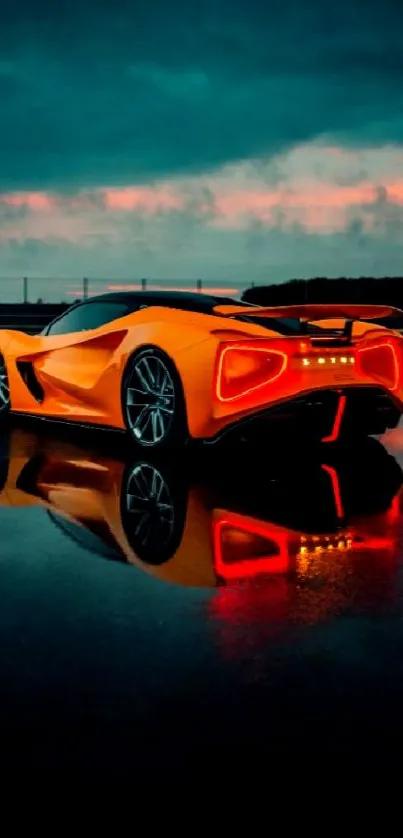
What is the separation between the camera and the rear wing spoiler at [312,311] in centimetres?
727

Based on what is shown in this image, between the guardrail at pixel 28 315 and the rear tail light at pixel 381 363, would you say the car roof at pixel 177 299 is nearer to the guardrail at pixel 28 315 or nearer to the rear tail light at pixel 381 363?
the rear tail light at pixel 381 363

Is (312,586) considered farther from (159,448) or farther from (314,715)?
Answer: (159,448)

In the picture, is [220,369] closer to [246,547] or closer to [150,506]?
[150,506]

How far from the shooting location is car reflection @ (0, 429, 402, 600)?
4.86 m

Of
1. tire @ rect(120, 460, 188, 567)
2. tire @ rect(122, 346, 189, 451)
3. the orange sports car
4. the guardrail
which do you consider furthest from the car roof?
the guardrail

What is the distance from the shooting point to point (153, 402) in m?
8.05

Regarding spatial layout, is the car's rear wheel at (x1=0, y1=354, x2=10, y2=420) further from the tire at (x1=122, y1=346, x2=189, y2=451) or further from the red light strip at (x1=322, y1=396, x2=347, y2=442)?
the red light strip at (x1=322, y1=396, x2=347, y2=442)

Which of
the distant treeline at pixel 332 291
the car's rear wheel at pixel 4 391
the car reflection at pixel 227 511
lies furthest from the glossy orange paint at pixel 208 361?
the distant treeline at pixel 332 291

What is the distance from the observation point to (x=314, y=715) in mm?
3025

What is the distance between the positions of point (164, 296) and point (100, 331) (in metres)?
0.61

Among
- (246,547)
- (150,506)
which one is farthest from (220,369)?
(246,547)

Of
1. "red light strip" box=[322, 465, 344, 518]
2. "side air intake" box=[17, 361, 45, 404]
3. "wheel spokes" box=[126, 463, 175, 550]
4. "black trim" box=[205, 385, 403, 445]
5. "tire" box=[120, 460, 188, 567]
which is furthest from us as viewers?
"side air intake" box=[17, 361, 45, 404]

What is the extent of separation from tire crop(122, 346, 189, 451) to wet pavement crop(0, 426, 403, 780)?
0.51 m

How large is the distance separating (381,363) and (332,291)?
33209mm
